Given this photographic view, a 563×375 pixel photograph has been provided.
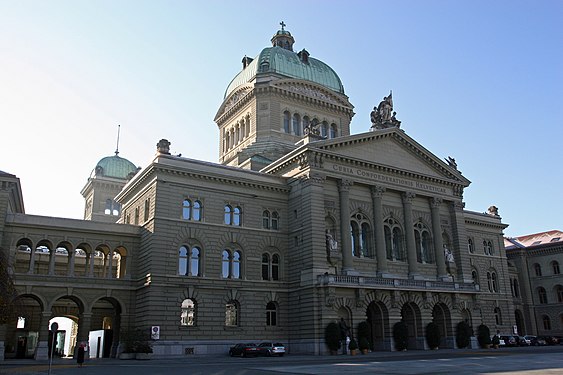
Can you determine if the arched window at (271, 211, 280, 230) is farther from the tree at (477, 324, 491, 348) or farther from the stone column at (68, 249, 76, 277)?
the tree at (477, 324, 491, 348)

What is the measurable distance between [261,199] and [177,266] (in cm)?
1069

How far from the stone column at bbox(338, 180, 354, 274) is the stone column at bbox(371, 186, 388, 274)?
3.35 m

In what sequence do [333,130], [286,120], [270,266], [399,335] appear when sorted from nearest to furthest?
[399,335]
[270,266]
[286,120]
[333,130]

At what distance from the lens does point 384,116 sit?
59.7 meters

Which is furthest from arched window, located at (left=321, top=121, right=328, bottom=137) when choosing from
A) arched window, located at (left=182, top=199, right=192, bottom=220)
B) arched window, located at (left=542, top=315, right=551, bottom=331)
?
arched window, located at (left=542, top=315, right=551, bottom=331)

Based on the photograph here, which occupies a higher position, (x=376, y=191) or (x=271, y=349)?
(x=376, y=191)

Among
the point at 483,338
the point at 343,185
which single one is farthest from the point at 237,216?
the point at 483,338

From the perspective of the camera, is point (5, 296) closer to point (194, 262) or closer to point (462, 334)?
point (194, 262)

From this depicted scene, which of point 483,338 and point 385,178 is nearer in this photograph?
point 483,338

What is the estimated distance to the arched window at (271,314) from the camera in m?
49.3

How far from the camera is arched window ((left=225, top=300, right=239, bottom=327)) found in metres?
47.5

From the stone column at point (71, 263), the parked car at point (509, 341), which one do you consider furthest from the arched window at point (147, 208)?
the parked car at point (509, 341)

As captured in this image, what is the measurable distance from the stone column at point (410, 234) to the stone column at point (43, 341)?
111 feet

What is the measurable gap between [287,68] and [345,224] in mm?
27291
